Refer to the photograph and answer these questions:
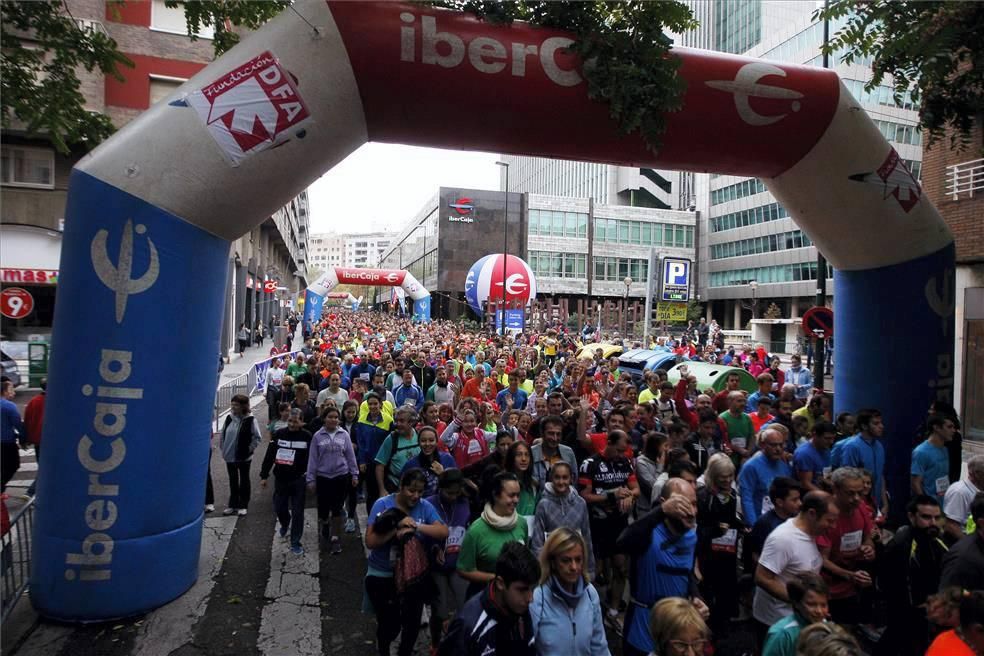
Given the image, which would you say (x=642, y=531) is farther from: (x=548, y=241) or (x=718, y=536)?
(x=548, y=241)

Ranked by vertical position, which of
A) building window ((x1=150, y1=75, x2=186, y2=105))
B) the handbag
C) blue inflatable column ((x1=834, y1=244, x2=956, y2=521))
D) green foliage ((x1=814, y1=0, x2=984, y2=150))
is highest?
building window ((x1=150, y1=75, x2=186, y2=105))

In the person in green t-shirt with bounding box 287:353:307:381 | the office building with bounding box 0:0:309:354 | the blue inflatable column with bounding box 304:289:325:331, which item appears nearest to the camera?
the person in green t-shirt with bounding box 287:353:307:381

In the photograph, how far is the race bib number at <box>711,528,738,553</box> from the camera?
15.9ft

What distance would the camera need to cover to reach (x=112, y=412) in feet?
17.0

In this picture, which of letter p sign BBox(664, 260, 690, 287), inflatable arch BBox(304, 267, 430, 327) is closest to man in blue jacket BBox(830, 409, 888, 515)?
letter p sign BBox(664, 260, 690, 287)

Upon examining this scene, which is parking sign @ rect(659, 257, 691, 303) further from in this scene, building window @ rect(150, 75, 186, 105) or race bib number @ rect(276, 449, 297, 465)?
building window @ rect(150, 75, 186, 105)

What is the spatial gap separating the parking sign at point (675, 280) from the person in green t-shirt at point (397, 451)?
12662 mm

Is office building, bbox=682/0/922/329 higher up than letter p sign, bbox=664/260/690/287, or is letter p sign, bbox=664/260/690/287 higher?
office building, bbox=682/0/922/329

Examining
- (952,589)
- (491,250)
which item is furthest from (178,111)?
(491,250)

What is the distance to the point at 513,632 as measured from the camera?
3033 millimetres

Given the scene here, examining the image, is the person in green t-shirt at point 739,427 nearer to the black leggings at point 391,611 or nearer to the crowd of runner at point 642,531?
the crowd of runner at point 642,531

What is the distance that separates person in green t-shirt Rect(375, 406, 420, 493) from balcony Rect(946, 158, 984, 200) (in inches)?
476

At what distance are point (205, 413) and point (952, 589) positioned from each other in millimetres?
5616

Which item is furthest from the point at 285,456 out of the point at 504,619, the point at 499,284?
the point at 499,284
